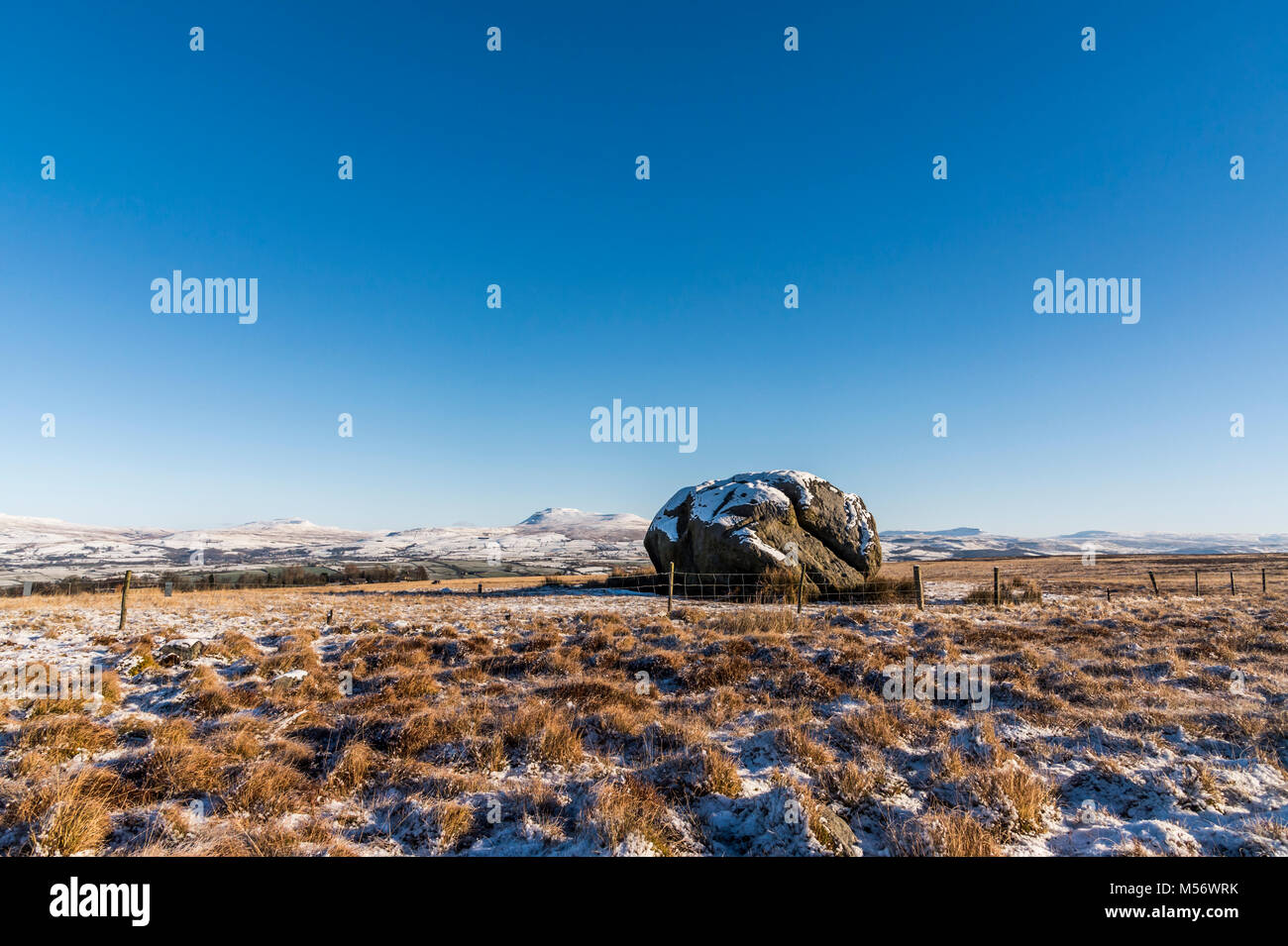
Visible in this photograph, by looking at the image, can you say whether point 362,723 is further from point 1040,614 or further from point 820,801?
point 1040,614

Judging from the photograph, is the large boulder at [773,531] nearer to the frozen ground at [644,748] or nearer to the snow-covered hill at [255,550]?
the frozen ground at [644,748]

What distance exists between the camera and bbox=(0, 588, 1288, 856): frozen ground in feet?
13.6

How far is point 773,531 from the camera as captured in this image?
20578 millimetres

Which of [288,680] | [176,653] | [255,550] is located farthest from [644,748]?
[255,550]

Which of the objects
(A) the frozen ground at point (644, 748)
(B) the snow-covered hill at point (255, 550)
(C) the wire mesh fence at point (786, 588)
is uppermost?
(A) the frozen ground at point (644, 748)

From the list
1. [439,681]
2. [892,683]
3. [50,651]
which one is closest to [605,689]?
[439,681]

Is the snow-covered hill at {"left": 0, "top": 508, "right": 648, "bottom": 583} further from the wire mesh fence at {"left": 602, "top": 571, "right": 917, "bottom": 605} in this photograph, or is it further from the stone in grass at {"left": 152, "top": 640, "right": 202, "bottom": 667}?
the stone in grass at {"left": 152, "top": 640, "right": 202, "bottom": 667}

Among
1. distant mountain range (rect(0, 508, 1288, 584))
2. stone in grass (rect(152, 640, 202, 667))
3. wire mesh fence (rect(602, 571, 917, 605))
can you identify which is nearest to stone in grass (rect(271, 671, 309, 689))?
stone in grass (rect(152, 640, 202, 667))

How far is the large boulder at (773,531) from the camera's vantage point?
20.2m

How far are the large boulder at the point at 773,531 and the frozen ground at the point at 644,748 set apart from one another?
29.9 ft

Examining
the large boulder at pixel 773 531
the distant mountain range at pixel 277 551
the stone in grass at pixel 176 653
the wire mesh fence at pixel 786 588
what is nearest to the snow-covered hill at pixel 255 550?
the distant mountain range at pixel 277 551

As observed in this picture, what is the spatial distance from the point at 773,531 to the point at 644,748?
15598 mm

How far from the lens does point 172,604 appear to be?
669 inches
